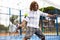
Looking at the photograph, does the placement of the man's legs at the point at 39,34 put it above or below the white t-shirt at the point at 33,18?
below

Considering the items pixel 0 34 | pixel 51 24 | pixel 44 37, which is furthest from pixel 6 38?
pixel 51 24

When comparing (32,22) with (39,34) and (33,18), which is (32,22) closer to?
(33,18)

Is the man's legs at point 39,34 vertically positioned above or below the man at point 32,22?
below

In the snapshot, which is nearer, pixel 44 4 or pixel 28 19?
pixel 28 19

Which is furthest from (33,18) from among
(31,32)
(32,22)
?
(31,32)

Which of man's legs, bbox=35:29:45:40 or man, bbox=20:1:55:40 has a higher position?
man, bbox=20:1:55:40

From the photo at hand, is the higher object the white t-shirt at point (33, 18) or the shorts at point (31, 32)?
the white t-shirt at point (33, 18)

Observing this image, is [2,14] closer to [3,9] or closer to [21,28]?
[3,9]

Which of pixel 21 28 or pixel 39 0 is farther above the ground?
pixel 39 0

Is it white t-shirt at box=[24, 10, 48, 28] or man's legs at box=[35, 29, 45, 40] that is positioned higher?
white t-shirt at box=[24, 10, 48, 28]

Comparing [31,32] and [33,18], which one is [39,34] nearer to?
[31,32]

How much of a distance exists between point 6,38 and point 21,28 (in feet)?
0.78

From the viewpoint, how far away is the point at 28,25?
2432 millimetres

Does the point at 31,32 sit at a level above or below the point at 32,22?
below
